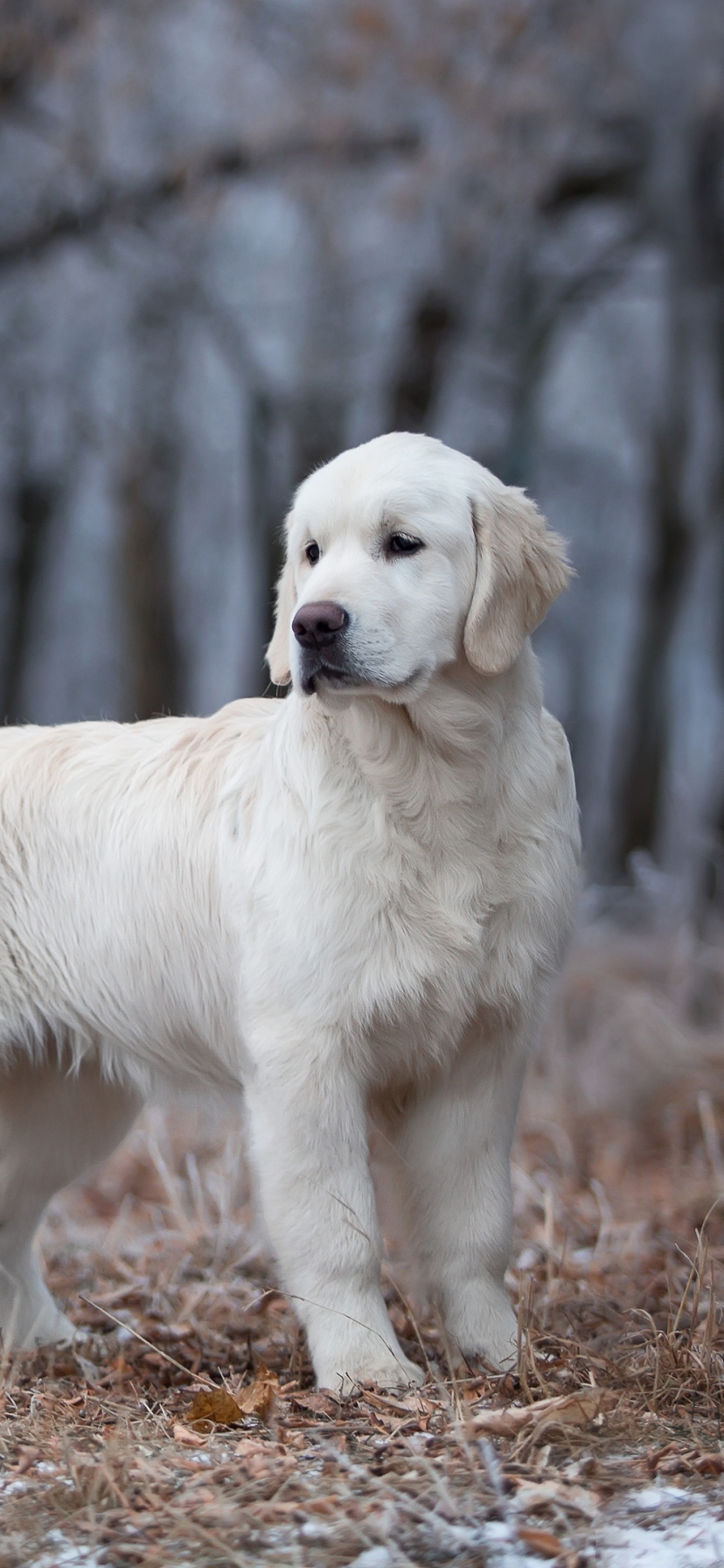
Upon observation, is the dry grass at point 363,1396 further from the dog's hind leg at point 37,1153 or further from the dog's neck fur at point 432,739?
the dog's neck fur at point 432,739

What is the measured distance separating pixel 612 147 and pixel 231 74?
240 cm

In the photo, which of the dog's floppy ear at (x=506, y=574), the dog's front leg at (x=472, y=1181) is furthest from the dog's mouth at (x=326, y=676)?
the dog's front leg at (x=472, y=1181)

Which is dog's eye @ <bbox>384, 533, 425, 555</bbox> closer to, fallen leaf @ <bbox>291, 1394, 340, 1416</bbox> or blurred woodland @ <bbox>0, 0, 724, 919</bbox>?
fallen leaf @ <bbox>291, 1394, 340, 1416</bbox>

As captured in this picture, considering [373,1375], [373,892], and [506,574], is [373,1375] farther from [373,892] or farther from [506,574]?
[506,574]

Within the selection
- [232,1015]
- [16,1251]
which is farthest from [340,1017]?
[16,1251]

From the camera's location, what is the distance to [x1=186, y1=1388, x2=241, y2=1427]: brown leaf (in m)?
2.77

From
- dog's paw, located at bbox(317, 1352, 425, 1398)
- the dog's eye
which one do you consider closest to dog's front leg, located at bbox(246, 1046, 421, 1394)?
dog's paw, located at bbox(317, 1352, 425, 1398)

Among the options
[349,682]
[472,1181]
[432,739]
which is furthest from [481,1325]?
[349,682]

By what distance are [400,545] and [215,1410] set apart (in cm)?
168

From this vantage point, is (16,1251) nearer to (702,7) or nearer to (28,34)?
(28,34)

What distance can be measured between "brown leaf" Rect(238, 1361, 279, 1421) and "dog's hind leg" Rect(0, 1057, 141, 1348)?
87cm

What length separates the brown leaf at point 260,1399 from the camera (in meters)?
2.84

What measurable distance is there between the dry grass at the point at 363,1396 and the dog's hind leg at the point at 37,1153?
169mm

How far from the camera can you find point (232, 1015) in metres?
3.25
